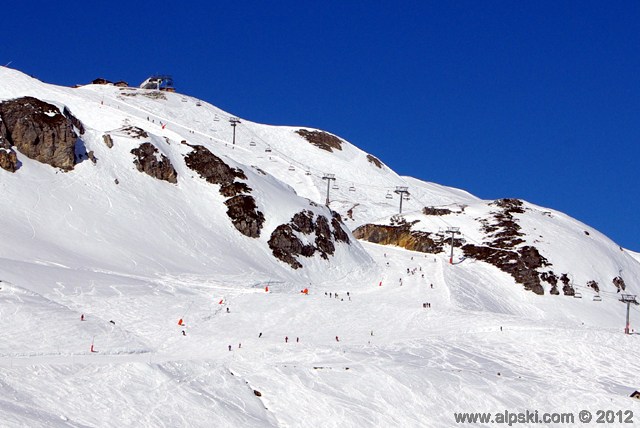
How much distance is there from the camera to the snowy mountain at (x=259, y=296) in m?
38.3

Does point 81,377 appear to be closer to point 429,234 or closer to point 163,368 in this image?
point 163,368

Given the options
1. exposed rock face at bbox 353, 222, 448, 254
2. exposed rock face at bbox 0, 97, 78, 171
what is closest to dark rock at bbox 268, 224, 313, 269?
exposed rock face at bbox 0, 97, 78, 171

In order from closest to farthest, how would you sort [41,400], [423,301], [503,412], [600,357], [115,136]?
[41,400], [503,412], [600,357], [423,301], [115,136]

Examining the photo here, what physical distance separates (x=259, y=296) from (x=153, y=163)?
78.7 ft

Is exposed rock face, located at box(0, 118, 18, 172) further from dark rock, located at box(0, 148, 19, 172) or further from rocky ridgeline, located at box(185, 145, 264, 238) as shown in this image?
rocky ridgeline, located at box(185, 145, 264, 238)

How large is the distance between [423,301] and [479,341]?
1679 centimetres

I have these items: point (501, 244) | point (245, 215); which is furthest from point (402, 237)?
point (245, 215)

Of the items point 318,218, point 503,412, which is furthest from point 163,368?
point 318,218

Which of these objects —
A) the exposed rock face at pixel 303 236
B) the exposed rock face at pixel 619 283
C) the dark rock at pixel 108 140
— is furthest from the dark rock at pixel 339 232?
the exposed rock face at pixel 619 283

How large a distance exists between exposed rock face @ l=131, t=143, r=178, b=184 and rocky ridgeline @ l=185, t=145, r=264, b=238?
4130 millimetres

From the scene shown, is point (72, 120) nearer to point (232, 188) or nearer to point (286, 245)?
point (232, 188)

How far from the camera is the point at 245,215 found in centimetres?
8075

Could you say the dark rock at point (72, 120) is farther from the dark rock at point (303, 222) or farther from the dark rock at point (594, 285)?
the dark rock at point (594, 285)

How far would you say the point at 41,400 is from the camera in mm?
→ 31969
